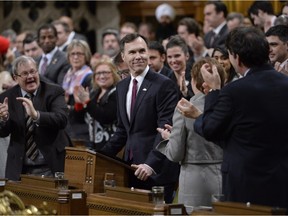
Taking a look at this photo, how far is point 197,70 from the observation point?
18.7 feet

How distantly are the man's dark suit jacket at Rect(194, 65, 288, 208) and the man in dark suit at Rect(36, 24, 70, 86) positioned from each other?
5.18m

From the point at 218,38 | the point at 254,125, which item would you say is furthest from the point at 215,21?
the point at 254,125

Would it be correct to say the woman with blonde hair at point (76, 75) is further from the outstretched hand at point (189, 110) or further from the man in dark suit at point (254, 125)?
the man in dark suit at point (254, 125)

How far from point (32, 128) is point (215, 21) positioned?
12.4ft

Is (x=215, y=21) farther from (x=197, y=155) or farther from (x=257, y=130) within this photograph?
(x=257, y=130)

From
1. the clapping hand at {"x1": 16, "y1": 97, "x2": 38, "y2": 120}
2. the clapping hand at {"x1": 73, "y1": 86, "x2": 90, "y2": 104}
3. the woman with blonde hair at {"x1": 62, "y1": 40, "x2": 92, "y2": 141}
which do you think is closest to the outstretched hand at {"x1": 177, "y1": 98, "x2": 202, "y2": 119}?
the clapping hand at {"x1": 16, "y1": 97, "x2": 38, "y2": 120}

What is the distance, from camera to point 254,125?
196 inches

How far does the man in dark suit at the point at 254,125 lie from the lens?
4.99 meters

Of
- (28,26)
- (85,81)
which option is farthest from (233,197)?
(28,26)

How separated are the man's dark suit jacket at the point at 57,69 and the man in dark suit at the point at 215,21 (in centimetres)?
161

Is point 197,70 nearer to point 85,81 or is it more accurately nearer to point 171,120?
point 171,120

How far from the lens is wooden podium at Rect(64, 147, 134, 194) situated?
20.0ft

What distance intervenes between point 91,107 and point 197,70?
10.2ft

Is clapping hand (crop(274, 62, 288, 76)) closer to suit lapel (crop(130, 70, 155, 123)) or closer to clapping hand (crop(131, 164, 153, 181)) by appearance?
suit lapel (crop(130, 70, 155, 123))
